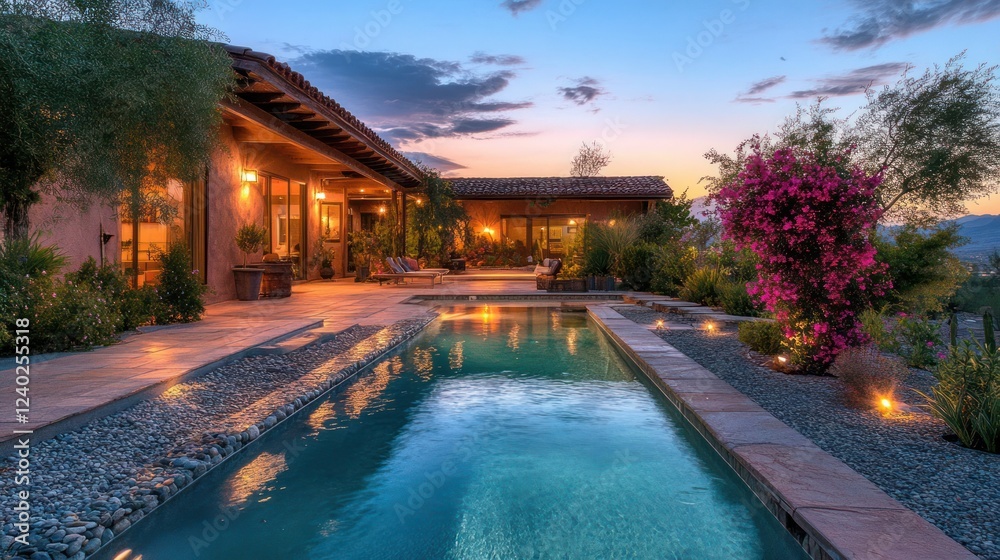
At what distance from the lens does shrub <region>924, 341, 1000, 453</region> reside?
3504 millimetres

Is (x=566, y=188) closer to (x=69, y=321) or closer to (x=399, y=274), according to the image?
(x=399, y=274)

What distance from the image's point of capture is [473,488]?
3.59 metres

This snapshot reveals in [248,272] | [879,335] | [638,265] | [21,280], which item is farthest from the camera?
[638,265]

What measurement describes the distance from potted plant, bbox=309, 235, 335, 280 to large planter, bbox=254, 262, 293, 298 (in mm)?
4450

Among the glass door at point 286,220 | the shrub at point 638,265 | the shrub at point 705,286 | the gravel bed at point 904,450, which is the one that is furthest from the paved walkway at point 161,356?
the shrub at point 638,265

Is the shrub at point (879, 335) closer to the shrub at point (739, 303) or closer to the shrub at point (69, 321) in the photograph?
the shrub at point (739, 303)

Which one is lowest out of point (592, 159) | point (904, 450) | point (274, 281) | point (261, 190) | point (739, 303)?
point (904, 450)

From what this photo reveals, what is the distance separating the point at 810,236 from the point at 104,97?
18.5 feet

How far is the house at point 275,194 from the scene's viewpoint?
25.1 feet

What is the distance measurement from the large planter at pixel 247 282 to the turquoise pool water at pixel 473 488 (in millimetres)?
6439

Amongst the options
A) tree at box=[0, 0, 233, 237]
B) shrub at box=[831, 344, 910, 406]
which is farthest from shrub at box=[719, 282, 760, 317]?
tree at box=[0, 0, 233, 237]

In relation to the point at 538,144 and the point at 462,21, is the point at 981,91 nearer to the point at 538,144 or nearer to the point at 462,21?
the point at 538,144

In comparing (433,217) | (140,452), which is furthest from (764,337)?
(433,217)

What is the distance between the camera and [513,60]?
14.1 meters
